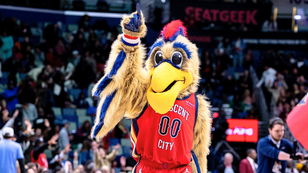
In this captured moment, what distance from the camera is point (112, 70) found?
3127mm

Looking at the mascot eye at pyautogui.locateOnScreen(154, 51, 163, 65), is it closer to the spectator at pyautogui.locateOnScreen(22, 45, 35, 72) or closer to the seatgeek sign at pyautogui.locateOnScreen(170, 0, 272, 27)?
the spectator at pyautogui.locateOnScreen(22, 45, 35, 72)

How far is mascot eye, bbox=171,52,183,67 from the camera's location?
3359 mm

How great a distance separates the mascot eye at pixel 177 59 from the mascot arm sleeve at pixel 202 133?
1.65ft

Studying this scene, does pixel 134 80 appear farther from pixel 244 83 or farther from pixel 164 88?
pixel 244 83

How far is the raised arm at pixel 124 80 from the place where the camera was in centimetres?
306

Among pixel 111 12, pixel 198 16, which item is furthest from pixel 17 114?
pixel 198 16

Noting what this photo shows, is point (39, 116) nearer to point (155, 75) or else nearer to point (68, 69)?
point (68, 69)

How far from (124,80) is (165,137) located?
22.2 inches

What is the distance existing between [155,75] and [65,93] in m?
7.70

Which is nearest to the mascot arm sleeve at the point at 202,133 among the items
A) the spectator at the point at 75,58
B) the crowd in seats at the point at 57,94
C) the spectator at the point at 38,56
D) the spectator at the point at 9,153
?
the spectator at the point at 9,153

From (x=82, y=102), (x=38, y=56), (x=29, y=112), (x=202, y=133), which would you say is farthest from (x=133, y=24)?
(x=38, y=56)

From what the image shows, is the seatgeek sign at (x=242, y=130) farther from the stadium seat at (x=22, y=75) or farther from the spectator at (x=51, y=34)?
the spectator at (x=51, y=34)

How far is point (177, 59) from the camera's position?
336 cm

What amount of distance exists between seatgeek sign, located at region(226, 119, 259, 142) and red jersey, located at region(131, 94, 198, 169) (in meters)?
7.07
